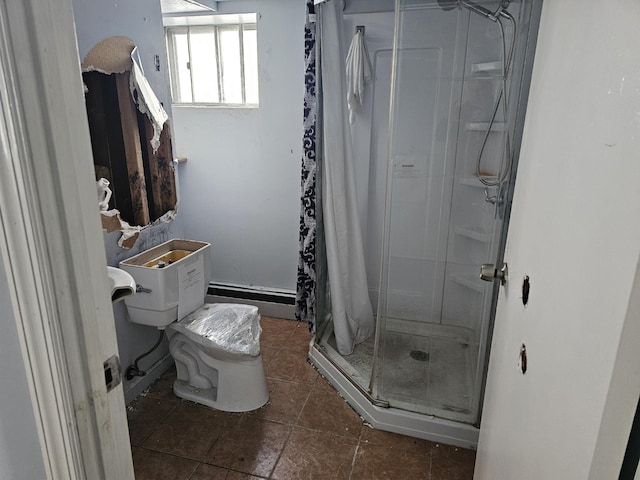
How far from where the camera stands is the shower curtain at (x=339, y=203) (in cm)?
214

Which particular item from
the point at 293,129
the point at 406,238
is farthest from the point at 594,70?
the point at 293,129

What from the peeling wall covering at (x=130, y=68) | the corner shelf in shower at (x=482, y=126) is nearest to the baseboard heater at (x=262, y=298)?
the peeling wall covering at (x=130, y=68)

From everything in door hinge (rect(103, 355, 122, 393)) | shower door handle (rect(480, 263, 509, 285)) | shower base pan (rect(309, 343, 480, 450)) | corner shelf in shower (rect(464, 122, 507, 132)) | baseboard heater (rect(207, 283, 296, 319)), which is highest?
corner shelf in shower (rect(464, 122, 507, 132))

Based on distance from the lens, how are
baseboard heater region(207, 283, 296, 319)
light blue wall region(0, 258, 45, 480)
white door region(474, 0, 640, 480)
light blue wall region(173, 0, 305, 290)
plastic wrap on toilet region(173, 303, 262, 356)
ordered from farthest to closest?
baseboard heater region(207, 283, 296, 319)
light blue wall region(173, 0, 305, 290)
plastic wrap on toilet region(173, 303, 262, 356)
light blue wall region(0, 258, 45, 480)
white door region(474, 0, 640, 480)

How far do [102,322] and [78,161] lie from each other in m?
0.27

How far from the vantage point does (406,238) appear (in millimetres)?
2301

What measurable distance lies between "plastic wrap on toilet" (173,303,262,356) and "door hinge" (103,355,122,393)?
121 centimetres

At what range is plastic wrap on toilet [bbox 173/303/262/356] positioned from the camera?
1.94m

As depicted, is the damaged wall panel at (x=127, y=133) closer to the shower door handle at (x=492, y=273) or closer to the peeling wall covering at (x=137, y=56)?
the peeling wall covering at (x=137, y=56)

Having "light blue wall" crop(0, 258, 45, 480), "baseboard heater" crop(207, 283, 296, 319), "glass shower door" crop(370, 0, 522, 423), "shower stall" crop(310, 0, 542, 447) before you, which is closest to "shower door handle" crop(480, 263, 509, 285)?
"shower stall" crop(310, 0, 542, 447)

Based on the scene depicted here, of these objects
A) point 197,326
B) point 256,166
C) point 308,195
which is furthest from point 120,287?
point 256,166

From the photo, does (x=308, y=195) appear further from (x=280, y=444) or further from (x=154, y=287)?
(x=280, y=444)

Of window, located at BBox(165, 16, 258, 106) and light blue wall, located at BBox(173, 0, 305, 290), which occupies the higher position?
window, located at BBox(165, 16, 258, 106)

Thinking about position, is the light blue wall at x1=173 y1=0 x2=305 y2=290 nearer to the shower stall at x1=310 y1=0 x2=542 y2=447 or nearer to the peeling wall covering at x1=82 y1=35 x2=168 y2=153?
the shower stall at x1=310 y1=0 x2=542 y2=447
